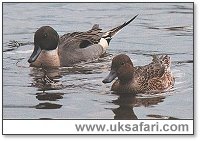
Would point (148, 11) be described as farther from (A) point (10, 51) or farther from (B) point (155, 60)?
(A) point (10, 51)

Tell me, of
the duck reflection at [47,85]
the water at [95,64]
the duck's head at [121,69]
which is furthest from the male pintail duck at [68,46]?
the duck's head at [121,69]

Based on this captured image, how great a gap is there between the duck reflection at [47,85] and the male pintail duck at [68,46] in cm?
30

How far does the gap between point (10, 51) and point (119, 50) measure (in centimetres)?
140

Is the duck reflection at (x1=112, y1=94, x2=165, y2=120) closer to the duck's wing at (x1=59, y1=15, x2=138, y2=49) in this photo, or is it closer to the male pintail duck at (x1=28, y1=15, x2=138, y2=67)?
the male pintail duck at (x1=28, y1=15, x2=138, y2=67)

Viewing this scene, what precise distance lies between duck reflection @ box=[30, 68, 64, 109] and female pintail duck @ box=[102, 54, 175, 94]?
A: 0.63m

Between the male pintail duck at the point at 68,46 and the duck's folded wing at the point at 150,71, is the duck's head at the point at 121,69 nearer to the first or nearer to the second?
the duck's folded wing at the point at 150,71

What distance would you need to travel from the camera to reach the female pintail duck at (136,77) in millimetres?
12703

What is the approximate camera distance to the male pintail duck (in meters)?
14.1

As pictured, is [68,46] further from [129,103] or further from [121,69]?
[129,103]

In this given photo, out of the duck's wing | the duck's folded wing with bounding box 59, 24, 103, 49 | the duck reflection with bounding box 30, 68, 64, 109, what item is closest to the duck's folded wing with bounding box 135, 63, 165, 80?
the duck reflection with bounding box 30, 68, 64, 109

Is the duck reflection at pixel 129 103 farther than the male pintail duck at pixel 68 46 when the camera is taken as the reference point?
No

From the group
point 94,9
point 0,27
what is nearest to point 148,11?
point 94,9

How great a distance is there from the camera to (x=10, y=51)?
43.3ft

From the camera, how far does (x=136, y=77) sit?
508 inches
